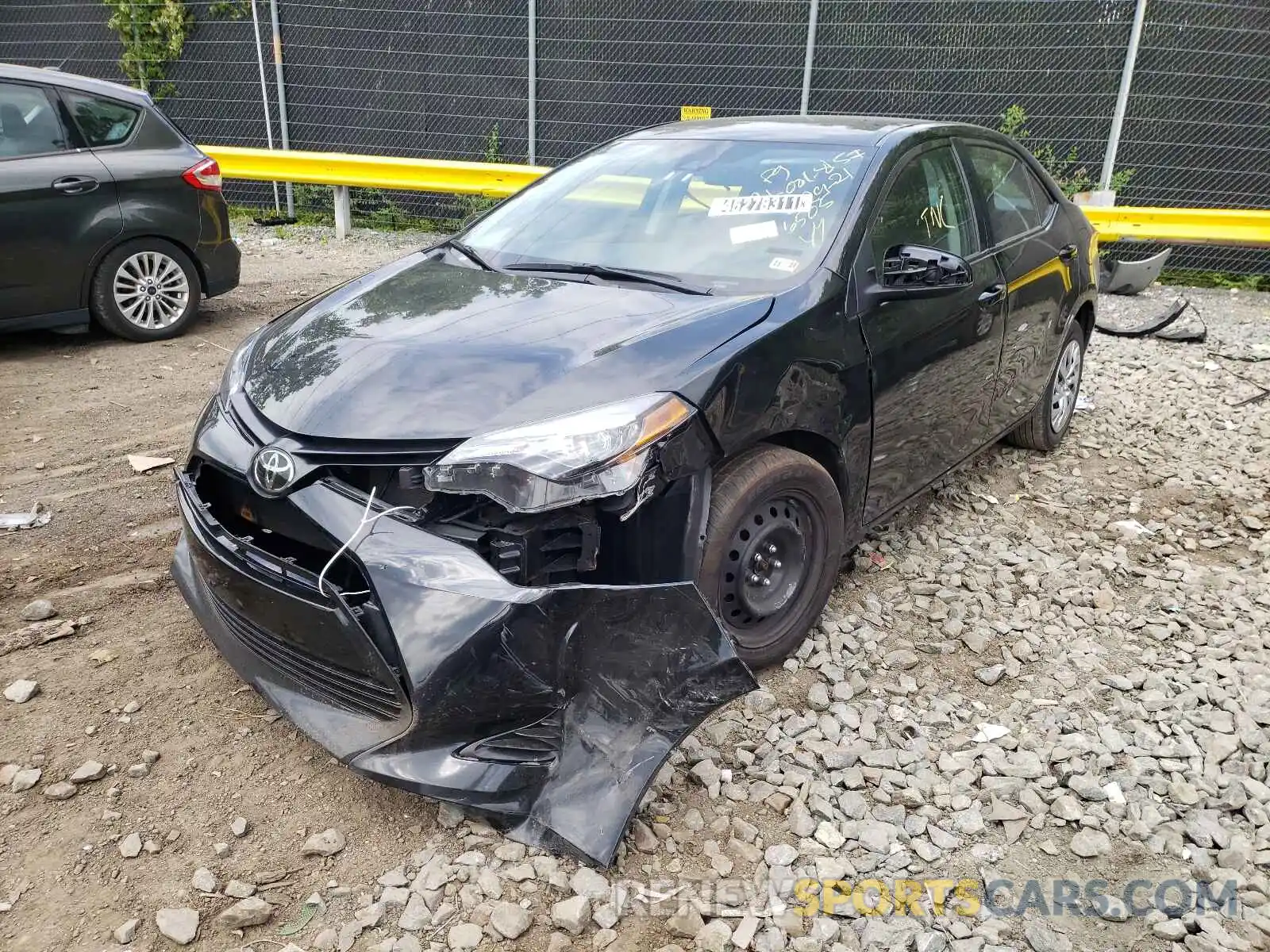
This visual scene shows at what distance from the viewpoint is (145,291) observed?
630 centimetres

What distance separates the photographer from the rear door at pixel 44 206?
562 cm

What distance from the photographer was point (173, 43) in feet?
36.0

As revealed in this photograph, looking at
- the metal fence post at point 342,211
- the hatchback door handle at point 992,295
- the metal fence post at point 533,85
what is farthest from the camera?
the metal fence post at point 533,85

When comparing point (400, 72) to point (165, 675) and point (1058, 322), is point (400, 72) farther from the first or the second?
point (165, 675)

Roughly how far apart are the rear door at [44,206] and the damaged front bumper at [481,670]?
431 cm

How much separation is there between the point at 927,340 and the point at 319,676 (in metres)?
2.34

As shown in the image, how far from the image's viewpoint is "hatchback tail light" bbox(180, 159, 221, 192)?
635 centimetres

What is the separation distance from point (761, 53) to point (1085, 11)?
308 cm

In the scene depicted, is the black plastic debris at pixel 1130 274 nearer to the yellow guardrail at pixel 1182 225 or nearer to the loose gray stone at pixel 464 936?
the yellow guardrail at pixel 1182 225

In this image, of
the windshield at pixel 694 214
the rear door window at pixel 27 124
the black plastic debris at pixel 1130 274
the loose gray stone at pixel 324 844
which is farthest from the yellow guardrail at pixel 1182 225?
the loose gray stone at pixel 324 844

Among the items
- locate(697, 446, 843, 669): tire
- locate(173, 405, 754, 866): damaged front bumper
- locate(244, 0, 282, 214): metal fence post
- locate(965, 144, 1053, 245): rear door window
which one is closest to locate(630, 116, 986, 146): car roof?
locate(965, 144, 1053, 245): rear door window

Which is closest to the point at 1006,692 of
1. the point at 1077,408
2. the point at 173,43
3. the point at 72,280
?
the point at 1077,408

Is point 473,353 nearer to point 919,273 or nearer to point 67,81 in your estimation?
point 919,273

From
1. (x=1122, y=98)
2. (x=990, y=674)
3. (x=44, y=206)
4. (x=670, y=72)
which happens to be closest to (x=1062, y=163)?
(x=1122, y=98)
